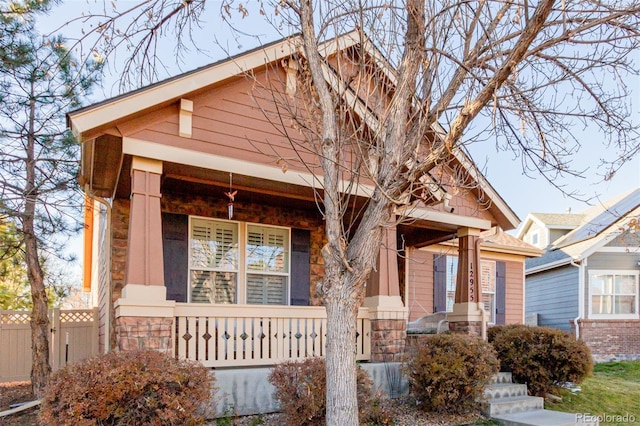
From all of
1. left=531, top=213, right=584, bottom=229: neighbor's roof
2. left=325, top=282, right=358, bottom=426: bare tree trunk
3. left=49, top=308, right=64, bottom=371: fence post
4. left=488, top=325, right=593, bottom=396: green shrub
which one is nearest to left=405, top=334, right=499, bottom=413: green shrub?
left=488, top=325, right=593, bottom=396: green shrub

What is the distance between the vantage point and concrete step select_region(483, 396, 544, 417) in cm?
659

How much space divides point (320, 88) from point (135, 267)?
9.59ft

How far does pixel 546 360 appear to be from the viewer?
7.85 meters

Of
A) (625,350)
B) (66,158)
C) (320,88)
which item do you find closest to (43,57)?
(66,158)

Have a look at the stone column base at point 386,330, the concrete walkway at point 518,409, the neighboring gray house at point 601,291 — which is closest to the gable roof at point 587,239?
the neighboring gray house at point 601,291

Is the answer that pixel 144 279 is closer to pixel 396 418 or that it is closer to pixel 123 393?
pixel 123 393

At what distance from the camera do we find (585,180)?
5.59 meters

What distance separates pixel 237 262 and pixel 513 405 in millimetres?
4714

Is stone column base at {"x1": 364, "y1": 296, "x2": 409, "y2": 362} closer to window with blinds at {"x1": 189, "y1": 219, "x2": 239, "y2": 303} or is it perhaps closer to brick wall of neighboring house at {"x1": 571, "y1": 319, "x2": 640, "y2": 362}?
window with blinds at {"x1": 189, "y1": 219, "x2": 239, "y2": 303}

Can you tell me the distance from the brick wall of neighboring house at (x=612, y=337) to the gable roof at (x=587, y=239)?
2100 mm

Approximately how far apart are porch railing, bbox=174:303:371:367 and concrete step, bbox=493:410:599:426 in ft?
6.63

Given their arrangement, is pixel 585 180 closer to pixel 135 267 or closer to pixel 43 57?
pixel 135 267

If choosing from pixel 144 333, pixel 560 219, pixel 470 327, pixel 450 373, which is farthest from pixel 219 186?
pixel 560 219

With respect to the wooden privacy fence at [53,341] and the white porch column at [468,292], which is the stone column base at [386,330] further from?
the wooden privacy fence at [53,341]
